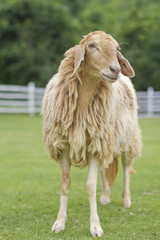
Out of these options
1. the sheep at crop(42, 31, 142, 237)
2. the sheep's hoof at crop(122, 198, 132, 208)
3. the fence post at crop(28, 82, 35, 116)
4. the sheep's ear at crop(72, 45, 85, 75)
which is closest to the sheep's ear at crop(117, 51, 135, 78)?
the sheep at crop(42, 31, 142, 237)

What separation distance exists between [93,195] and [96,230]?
0.40 m

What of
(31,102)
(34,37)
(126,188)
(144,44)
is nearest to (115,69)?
(126,188)

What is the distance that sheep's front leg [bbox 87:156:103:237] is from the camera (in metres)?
4.18

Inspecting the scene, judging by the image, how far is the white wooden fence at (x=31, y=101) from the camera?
22.4 m

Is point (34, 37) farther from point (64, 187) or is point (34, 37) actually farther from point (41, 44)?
point (64, 187)

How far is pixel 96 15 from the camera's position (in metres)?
35.8

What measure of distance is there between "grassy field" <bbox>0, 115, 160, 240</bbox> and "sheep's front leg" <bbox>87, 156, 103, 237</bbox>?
0.31ft

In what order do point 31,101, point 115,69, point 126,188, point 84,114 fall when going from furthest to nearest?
point 31,101 → point 126,188 → point 84,114 → point 115,69

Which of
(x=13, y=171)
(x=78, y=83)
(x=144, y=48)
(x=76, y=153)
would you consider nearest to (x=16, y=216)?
(x=76, y=153)

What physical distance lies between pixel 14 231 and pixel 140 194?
7.65 ft

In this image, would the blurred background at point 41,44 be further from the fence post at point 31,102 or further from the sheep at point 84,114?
the sheep at point 84,114

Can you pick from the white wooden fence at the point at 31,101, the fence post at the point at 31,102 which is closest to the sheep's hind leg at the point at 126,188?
the white wooden fence at the point at 31,101

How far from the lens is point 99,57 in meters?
4.13

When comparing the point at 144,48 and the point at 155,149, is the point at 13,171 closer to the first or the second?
the point at 155,149
